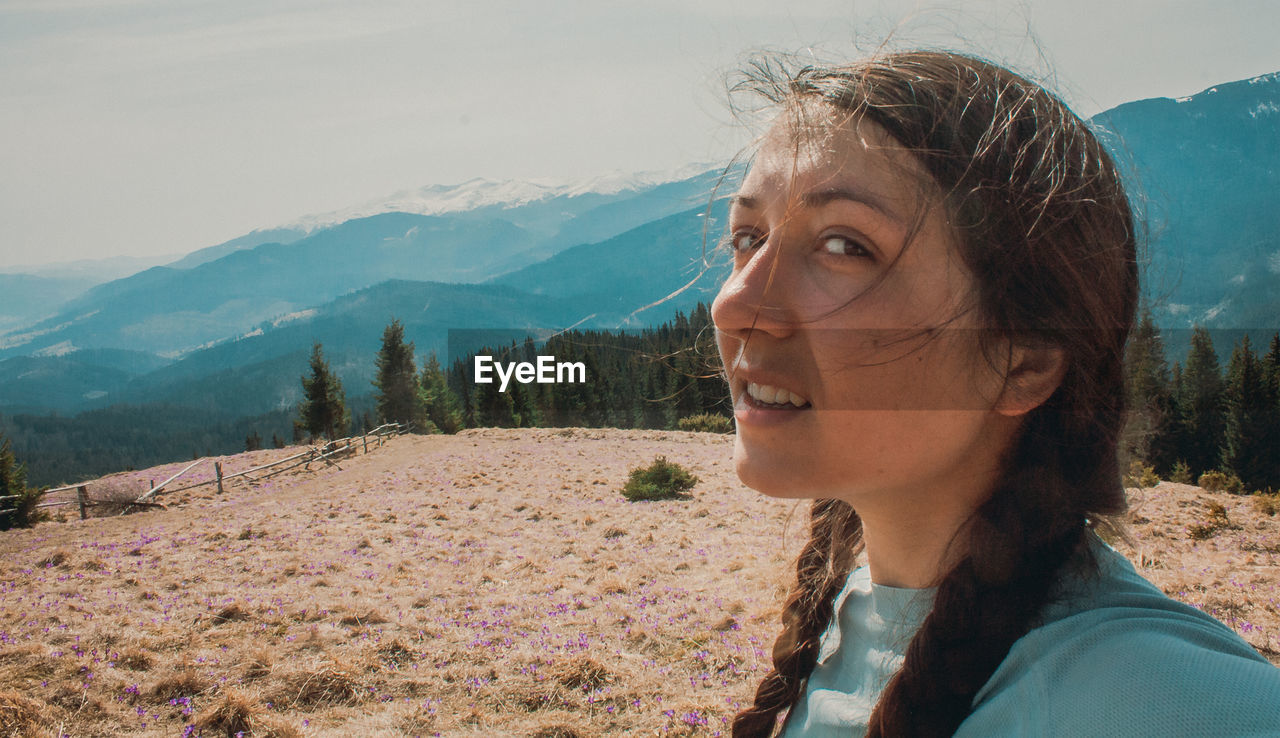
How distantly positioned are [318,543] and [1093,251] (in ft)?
38.4

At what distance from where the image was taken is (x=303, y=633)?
616cm

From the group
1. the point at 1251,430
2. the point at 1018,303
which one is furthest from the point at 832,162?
the point at 1251,430

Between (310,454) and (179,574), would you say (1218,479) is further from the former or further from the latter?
(310,454)

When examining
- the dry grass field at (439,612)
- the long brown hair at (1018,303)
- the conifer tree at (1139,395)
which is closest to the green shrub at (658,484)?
the dry grass field at (439,612)

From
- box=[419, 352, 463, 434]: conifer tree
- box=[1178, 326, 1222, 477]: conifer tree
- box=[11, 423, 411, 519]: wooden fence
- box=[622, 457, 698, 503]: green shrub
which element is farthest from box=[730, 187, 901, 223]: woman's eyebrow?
box=[419, 352, 463, 434]: conifer tree

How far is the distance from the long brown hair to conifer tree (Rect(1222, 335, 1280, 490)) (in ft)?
158

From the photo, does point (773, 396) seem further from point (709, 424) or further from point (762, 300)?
point (709, 424)

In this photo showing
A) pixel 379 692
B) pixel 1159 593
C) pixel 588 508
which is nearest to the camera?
pixel 1159 593

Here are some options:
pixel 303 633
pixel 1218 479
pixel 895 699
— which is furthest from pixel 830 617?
pixel 1218 479

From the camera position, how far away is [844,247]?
0.94 metres

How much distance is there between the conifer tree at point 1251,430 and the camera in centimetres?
3700

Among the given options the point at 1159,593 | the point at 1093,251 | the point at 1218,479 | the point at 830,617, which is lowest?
the point at 1218,479

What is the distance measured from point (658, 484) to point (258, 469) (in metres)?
16.6

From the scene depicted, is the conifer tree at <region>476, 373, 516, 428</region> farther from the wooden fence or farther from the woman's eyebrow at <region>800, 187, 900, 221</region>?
the woman's eyebrow at <region>800, 187, 900, 221</region>
